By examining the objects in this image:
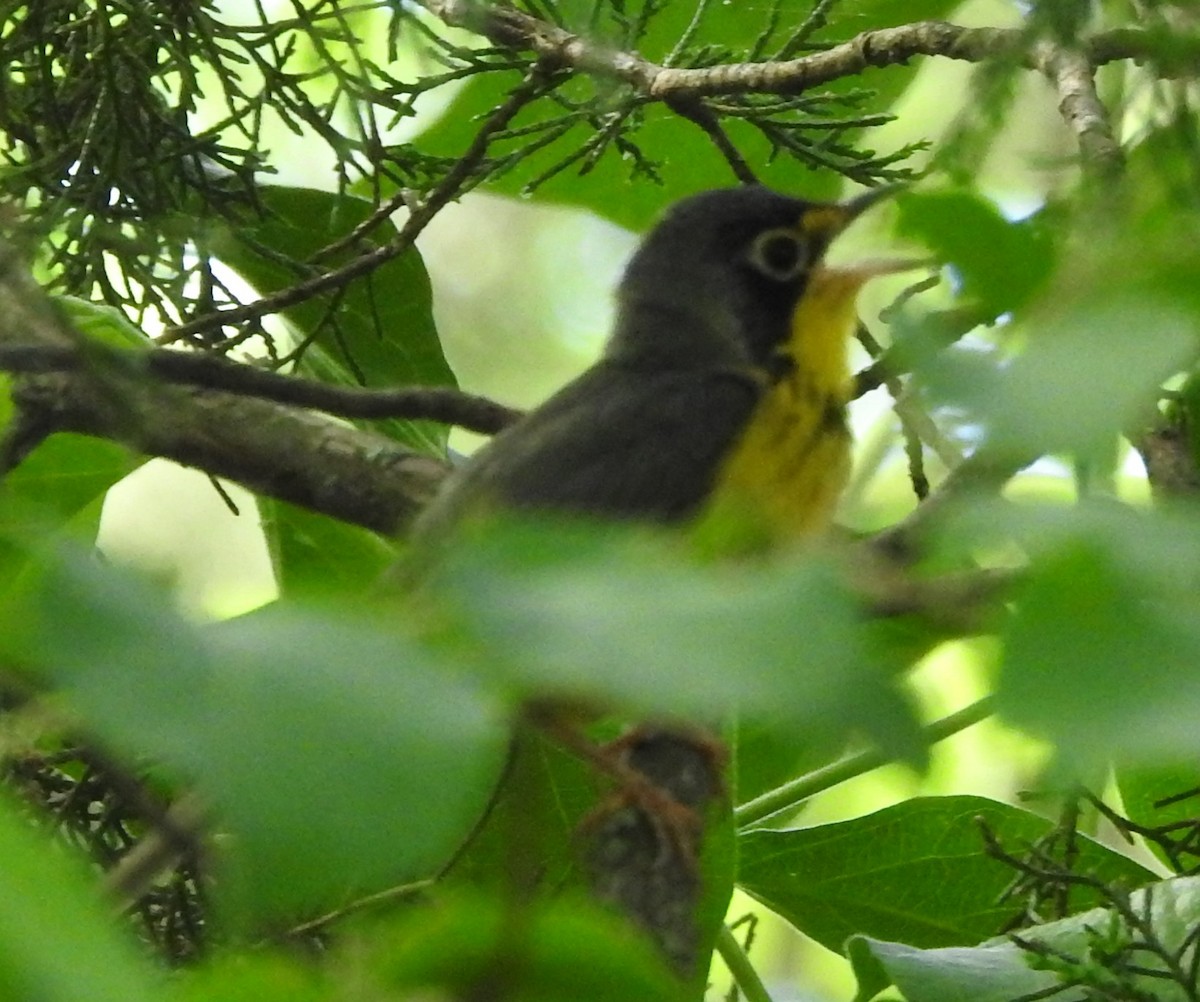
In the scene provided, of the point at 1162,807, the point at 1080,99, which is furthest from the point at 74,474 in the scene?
the point at 1162,807

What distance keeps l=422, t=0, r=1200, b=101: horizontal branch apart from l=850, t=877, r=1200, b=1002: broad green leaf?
952 mm

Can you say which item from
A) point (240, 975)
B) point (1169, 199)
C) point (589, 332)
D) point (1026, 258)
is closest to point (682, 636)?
point (240, 975)

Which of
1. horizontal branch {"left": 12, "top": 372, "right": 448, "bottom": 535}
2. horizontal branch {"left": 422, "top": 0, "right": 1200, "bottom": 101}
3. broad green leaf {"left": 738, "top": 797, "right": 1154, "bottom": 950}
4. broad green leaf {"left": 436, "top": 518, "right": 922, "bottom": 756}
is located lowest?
broad green leaf {"left": 738, "top": 797, "right": 1154, "bottom": 950}

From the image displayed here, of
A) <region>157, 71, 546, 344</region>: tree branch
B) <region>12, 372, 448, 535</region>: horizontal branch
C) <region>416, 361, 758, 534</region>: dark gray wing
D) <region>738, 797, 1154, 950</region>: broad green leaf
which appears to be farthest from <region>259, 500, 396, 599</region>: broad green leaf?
<region>738, 797, 1154, 950</region>: broad green leaf

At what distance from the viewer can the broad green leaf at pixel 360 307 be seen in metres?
2.87

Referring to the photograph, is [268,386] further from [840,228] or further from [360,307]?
[840,228]

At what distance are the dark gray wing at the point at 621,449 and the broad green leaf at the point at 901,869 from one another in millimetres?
558

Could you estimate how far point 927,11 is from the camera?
277cm

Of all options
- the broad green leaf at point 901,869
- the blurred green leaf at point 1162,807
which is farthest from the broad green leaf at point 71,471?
the blurred green leaf at point 1162,807

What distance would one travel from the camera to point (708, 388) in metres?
2.81

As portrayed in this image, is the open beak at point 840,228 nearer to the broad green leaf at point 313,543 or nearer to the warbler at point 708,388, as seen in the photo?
the warbler at point 708,388

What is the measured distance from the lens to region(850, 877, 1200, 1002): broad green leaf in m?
1.62

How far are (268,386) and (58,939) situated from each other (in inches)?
58.3

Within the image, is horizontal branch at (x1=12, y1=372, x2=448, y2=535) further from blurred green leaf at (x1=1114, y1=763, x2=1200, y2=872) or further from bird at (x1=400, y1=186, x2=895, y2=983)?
blurred green leaf at (x1=1114, y1=763, x2=1200, y2=872)
